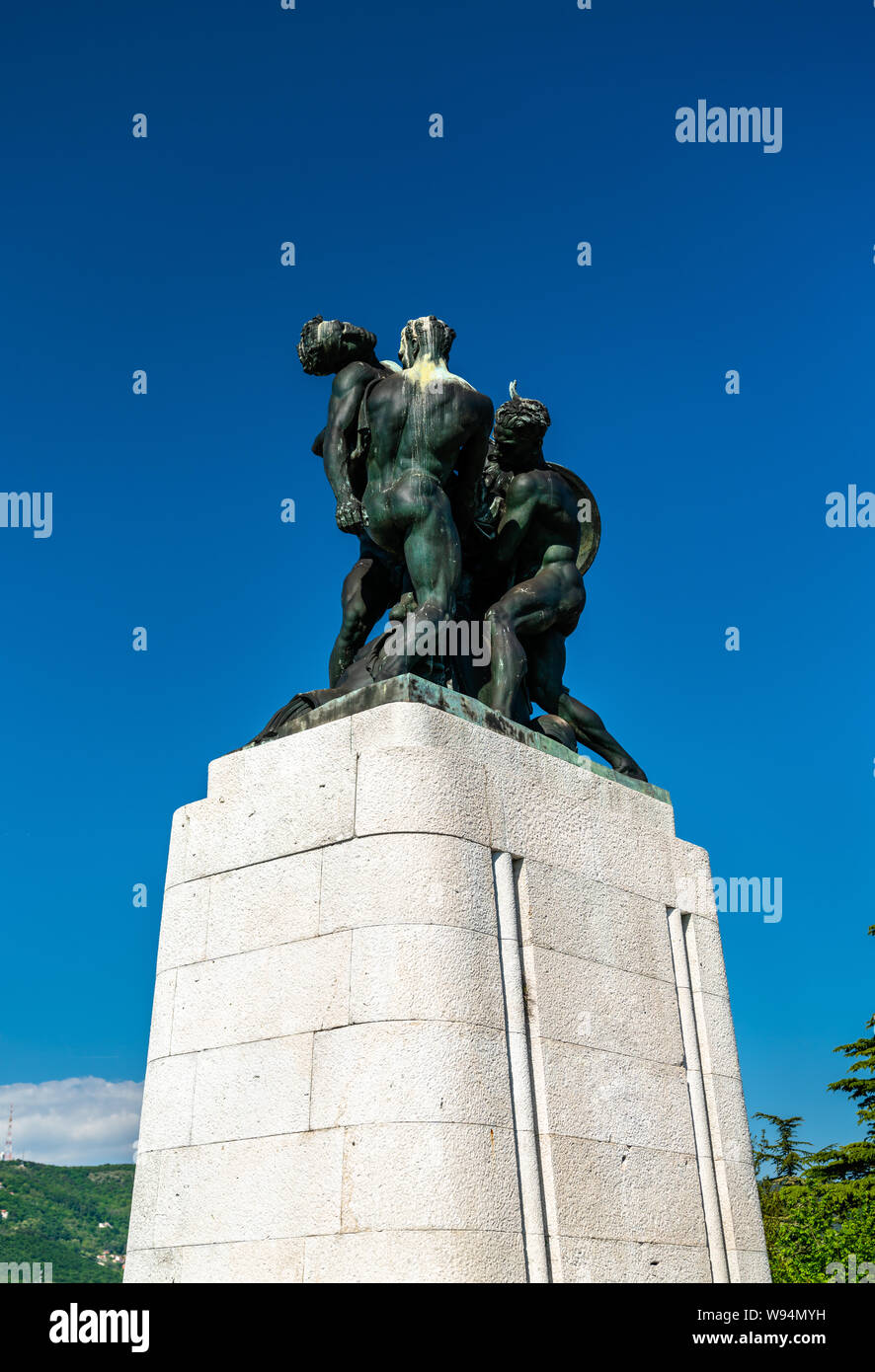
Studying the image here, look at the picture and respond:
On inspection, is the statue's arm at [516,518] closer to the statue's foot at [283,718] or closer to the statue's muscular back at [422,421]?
the statue's muscular back at [422,421]

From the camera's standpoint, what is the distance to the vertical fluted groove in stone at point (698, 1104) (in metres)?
8.29

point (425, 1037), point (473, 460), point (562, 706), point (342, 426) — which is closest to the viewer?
point (425, 1037)

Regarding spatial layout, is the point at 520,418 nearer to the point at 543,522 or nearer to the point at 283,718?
the point at 543,522

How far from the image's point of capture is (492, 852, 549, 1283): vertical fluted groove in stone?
6828 millimetres

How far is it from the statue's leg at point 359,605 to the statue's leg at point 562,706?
135 cm

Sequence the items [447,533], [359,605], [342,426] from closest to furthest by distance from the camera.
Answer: [447,533]
[342,426]
[359,605]

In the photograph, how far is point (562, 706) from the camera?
10.2m

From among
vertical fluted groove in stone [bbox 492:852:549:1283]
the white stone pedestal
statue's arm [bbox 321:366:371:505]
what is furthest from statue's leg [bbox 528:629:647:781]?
vertical fluted groove in stone [bbox 492:852:549:1283]

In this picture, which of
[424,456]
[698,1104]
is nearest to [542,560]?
[424,456]

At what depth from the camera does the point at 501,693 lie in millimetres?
9180

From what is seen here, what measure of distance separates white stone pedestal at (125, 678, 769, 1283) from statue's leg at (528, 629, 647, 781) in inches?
40.3

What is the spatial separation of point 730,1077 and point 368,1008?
372cm

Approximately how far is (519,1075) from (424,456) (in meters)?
4.55

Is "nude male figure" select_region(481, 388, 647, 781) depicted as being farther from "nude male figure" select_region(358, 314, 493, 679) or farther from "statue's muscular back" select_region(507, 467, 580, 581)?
"nude male figure" select_region(358, 314, 493, 679)
